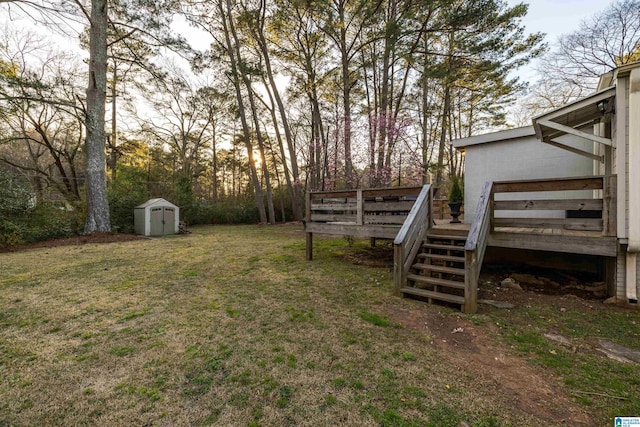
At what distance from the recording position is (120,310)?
338 cm

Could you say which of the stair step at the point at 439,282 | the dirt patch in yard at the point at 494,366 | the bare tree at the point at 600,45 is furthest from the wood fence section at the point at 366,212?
the bare tree at the point at 600,45

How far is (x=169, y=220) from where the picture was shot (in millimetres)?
12086

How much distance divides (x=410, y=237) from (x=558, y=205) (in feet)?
6.52

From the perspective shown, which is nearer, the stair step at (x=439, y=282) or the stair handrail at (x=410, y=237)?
the stair step at (x=439, y=282)

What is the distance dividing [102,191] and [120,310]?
907 cm

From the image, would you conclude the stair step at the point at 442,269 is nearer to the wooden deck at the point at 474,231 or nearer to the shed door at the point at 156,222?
the wooden deck at the point at 474,231

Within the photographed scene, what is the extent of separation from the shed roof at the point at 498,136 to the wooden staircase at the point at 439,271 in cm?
319

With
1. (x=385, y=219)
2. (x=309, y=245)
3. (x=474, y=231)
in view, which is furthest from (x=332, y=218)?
(x=474, y=231)

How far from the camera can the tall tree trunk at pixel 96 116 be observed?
31.7 feet

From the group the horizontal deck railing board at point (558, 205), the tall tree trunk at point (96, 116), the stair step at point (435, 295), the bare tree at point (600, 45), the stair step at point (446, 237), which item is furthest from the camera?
the bare tree at point (600, 45)

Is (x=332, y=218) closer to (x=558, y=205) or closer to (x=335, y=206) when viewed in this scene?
(x=335, y=206)

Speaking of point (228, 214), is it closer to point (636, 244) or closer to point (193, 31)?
point (193, 31)

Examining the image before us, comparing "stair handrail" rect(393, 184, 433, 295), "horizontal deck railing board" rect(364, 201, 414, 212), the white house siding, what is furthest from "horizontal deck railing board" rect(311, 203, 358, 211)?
the white house siding

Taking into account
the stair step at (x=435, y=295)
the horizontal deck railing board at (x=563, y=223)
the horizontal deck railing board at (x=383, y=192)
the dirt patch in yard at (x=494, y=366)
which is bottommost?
the dirt patch in yard at (x=494, y=366)
